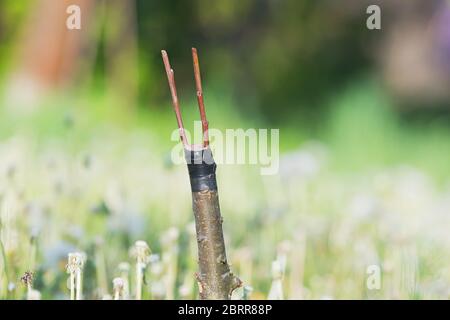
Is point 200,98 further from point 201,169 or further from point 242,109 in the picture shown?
point 242,109

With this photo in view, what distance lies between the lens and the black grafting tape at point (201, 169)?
138cm

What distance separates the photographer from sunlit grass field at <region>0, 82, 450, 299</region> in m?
2.05

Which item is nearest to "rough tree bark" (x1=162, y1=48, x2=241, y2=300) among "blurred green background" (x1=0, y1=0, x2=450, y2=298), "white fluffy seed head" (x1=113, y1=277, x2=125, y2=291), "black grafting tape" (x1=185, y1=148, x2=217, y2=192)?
"black grafting tape" (x1=185, y1=148, x2=217, y2=192)

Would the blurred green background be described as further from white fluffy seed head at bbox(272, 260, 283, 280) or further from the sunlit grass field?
white fluffy seed head at bbox(272, 260, 283, 280)

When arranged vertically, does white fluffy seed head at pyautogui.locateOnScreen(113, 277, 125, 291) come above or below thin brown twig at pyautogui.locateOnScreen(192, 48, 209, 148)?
below

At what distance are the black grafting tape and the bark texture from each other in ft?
0.04

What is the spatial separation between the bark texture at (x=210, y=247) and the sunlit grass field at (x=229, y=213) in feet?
0.80

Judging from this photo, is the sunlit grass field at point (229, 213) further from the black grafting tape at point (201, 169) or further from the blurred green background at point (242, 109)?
the black grafting tape at point (201, 169)

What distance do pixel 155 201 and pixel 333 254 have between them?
Result: 597 millimetres

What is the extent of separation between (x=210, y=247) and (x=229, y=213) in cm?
143

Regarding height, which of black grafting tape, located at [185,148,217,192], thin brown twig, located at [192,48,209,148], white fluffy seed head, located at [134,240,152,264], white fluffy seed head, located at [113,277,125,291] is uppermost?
thin brown twig, located at [192,48,209,148]

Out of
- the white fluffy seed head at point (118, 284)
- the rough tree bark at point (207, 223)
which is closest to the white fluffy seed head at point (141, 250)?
the white fluffy seed head at point (118, 284)
